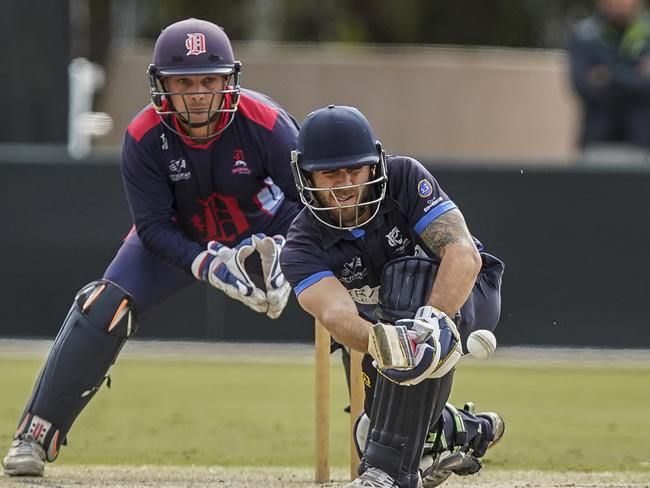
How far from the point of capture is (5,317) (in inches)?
442

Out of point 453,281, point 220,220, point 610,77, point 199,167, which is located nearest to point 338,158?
point 453,281

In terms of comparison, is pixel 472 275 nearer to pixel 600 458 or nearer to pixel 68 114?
pixel 600 458

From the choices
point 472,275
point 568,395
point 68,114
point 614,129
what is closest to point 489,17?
point 614,129

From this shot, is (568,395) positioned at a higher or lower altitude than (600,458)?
lower

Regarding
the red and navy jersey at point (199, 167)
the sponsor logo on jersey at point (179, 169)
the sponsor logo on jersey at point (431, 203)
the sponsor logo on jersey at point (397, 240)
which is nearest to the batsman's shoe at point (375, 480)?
the sponsor logo on jersey at point (397, 240)

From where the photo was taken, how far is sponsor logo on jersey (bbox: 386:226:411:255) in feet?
18.5

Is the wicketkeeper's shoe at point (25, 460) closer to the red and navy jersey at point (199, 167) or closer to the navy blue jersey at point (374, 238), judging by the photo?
the red and navy jersey at point (199, 167)

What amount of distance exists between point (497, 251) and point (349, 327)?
582 cm

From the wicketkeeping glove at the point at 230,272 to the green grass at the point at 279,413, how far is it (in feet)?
3.48

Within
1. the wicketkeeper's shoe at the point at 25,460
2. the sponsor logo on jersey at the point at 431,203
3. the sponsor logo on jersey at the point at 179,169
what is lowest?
the wicketkeeper's shoe at the point at 25,460

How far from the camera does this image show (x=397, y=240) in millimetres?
5656

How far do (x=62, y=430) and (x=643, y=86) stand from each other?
27.8 feet

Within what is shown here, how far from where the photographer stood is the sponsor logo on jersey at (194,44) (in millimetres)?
6582

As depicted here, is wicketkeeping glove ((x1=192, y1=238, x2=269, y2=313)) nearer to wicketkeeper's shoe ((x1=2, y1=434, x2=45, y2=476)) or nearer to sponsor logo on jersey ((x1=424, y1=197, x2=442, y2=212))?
wicketkeeper's shoe ((x1=2, y1=434, x2=45, y2=476))
